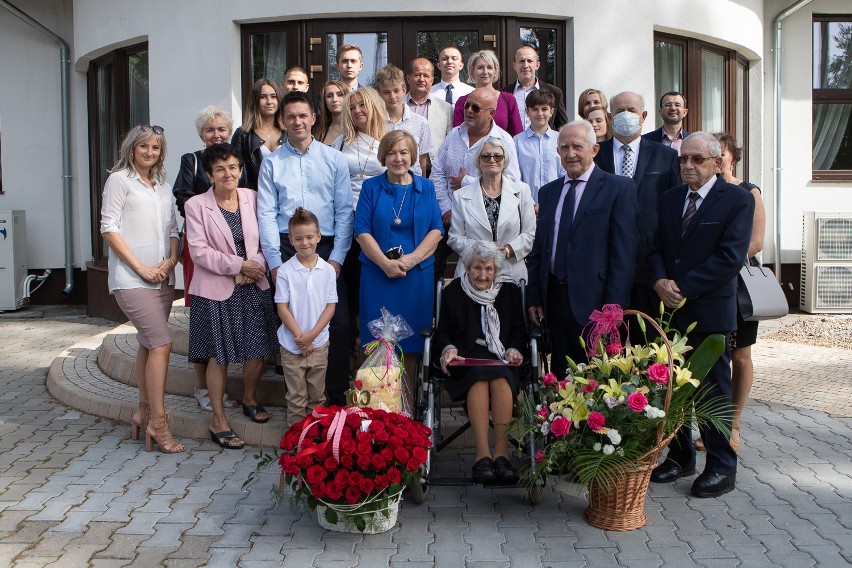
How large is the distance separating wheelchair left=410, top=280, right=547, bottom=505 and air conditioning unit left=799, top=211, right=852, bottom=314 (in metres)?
7.10

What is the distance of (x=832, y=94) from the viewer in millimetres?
11984

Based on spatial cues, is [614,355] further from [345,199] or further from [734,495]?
[345,199]

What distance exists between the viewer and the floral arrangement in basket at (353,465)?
4289 mm

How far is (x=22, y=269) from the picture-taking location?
12.3m

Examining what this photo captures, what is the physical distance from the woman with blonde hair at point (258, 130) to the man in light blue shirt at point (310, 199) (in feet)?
1.52

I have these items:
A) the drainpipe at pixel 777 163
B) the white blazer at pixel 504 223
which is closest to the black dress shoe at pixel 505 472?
the white blazer at pixel 504 223

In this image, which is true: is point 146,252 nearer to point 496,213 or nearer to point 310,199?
point 310,199

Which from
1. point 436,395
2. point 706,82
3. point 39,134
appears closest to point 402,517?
point 436,395

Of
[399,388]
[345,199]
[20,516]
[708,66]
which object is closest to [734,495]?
[399,388]

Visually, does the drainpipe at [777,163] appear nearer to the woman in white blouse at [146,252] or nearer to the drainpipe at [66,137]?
the woman in white blouse at [146,252]

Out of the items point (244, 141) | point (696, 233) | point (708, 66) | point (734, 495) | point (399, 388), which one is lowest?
point (734, 495)

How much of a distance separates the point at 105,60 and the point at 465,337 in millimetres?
8209

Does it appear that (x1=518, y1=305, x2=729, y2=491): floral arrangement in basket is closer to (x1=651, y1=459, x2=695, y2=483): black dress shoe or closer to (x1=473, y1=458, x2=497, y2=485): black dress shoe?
(x1=473, y1=458, x2=497, y2=485): black dress shoe

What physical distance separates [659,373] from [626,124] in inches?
78.5
